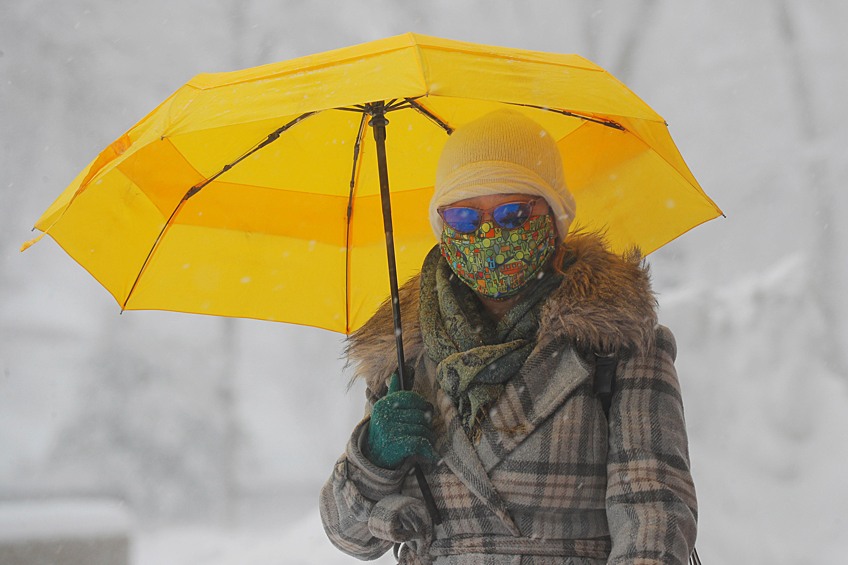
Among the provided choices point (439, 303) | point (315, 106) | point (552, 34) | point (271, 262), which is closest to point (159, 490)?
point (552, 34)

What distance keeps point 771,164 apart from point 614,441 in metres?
6.12

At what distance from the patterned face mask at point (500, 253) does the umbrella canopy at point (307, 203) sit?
1.00 ft

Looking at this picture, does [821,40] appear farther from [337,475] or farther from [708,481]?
[337,475]

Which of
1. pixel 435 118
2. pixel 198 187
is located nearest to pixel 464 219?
pixel 435 118

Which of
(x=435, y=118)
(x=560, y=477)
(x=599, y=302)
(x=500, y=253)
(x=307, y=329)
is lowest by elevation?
(x=560, y=477)

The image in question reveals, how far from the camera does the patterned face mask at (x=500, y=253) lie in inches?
83.3

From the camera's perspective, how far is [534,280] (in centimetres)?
217

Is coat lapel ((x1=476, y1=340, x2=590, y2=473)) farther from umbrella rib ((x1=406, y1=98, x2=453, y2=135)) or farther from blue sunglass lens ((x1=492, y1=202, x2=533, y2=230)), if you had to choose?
umbrella rib ((x1=406, y1=98, x2=453, y2=135))

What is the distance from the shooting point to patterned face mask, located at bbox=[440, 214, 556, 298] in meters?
2.12

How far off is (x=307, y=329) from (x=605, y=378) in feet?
21.4

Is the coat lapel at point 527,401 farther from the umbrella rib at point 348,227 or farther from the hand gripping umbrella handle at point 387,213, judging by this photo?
the umbrella rib at point 348,227

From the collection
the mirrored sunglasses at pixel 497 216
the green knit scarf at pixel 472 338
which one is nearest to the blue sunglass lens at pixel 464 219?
the mirrored sunglasses at pixel 497 216

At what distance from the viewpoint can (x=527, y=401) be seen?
80.9 inches

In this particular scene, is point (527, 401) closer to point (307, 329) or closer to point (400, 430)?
point (400, 430)
